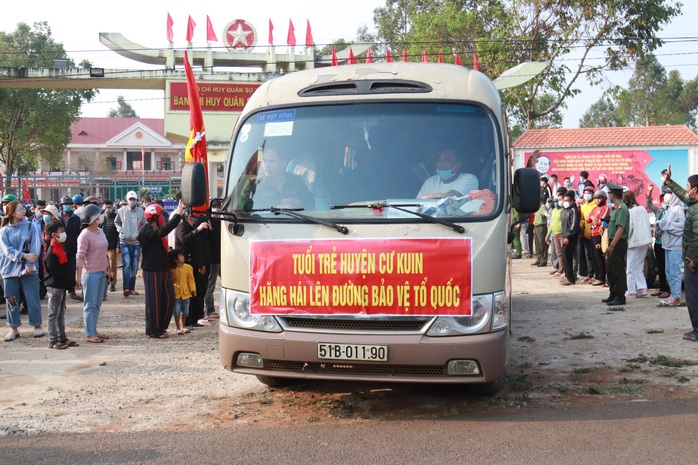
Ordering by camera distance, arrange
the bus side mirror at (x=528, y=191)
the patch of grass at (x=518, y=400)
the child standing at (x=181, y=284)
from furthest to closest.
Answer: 1. the child standing at (x=181, y=284)
2. the patch of grass at (x=518, y=400)
3. the bus side mirror at (x=528, y=191)

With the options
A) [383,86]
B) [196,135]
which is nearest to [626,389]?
[383,86]

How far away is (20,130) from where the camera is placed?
4478cm

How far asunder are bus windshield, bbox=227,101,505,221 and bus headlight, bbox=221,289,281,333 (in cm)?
65

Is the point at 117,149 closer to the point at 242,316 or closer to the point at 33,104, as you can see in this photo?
the point at 33,104

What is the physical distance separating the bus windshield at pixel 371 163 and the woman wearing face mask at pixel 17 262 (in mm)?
4920

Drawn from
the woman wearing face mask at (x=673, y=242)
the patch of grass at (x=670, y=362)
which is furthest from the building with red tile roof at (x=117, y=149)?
the patch of grass at (x=670, y=362)

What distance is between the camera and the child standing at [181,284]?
10594 mm

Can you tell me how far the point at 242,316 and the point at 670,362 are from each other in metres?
4.54

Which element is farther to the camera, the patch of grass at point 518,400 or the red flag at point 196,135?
the red flag at point 196,135

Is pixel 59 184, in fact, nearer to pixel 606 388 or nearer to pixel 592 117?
pixel 606 388

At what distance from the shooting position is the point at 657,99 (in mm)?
69438

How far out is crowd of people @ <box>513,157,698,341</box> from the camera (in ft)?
30.1

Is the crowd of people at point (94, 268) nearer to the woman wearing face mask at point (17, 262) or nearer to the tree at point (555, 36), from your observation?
the woman wearing face mask at point (17, 262)

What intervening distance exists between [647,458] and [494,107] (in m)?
2.93
